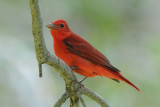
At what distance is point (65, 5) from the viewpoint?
4508 mm

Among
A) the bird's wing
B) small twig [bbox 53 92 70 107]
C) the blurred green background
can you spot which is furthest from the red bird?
small twig [bbox 53 92 70 107]

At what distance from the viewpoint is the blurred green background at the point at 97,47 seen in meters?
3.35

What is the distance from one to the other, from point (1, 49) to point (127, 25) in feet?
8.66

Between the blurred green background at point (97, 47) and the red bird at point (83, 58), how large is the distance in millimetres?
132

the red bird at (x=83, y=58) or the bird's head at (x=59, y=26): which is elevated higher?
the bird's head at (x=59, y=26)

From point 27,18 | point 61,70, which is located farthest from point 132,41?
point 61,70

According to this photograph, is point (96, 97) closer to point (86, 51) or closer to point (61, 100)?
point (61, 100)

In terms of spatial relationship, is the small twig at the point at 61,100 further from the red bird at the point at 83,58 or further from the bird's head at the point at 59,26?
the bird's head at the point at 59,26

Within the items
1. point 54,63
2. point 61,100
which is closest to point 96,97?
point 61,100

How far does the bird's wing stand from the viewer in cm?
451

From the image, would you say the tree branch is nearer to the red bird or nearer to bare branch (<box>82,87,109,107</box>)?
bare branch (<box>82,87,109,107</box>)

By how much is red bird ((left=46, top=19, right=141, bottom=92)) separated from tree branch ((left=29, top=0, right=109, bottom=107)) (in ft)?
2.57

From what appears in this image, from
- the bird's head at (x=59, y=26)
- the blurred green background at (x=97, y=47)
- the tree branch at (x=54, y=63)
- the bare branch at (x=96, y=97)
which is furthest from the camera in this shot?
the bird's head at (x=59, y=26)

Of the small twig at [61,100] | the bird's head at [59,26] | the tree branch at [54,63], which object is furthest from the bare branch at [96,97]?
the bird's head at [59,26]
